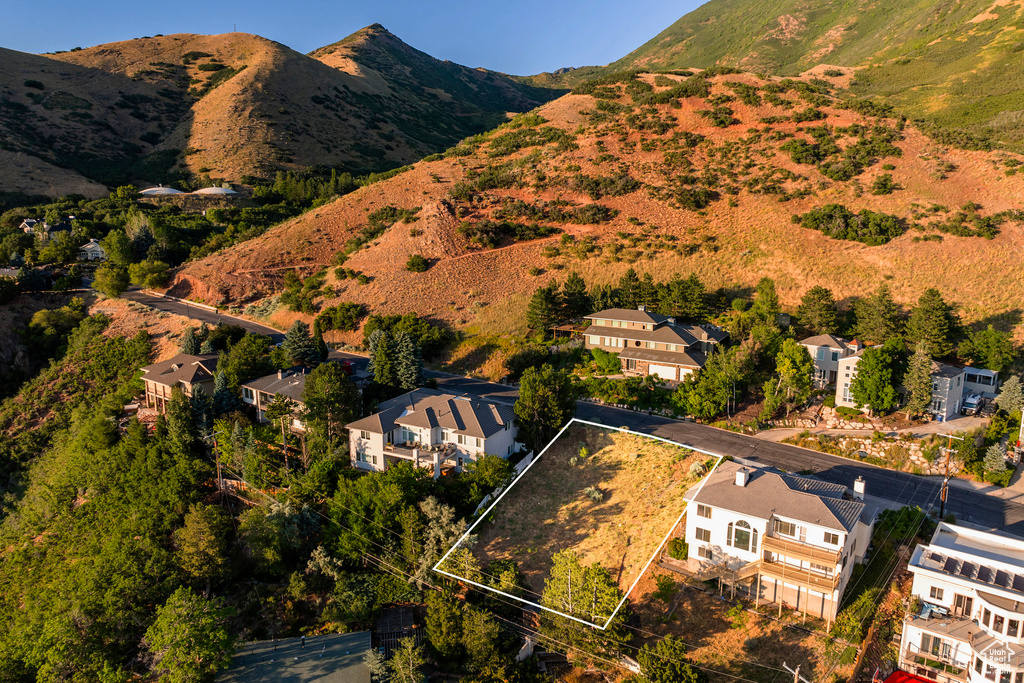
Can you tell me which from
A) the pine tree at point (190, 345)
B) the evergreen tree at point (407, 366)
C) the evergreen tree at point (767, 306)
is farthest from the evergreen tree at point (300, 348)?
the evergreen tree at point (767, 306)

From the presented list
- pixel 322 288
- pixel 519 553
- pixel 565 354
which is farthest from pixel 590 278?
pixel 519 553

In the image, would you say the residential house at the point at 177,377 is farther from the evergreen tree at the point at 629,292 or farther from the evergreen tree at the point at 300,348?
the evergreen tree at the point at 629,292

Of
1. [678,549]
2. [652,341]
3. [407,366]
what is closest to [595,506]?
[678,549]

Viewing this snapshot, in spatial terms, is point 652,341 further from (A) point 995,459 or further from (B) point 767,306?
(A) point 995,459

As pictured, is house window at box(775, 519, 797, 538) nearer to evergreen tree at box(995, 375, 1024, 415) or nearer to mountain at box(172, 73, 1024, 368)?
evergreen tree at box(995, 375, 1024, 415)

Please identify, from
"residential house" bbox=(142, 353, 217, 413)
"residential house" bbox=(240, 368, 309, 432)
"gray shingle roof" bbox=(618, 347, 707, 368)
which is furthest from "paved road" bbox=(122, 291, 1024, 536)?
"residential house" bbox=(142, 353, 217, 413)
